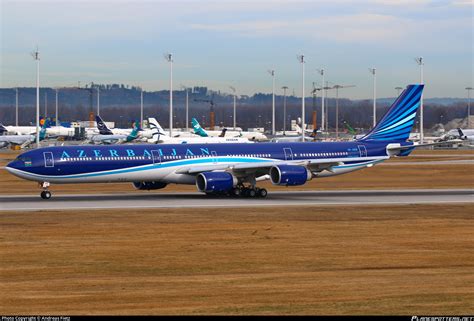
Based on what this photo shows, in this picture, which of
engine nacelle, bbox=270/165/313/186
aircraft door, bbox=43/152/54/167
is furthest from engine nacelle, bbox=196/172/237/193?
aircraft door, bbox=43/152/54/167

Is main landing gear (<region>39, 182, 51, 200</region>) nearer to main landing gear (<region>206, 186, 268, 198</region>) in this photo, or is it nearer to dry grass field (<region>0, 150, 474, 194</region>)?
dry grass field (<region>0, 150, 474, 194</region>)

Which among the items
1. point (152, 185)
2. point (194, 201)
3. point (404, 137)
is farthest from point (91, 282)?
point (404, 137)

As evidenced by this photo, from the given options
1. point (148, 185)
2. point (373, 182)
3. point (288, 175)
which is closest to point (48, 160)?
point (148, 185)

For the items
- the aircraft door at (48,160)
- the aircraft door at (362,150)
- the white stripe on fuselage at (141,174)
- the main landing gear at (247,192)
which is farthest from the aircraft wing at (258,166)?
the aircraft door at (48,160)

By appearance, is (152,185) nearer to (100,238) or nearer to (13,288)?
(100,238)

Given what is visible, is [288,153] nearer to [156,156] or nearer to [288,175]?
[288,175]

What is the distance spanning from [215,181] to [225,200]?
4.46 feet

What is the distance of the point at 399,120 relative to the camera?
63094 millimetres

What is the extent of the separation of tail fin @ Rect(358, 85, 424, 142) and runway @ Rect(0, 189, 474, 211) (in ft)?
13.0

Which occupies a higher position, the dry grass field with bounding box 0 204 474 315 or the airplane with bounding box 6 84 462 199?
the airplane with bounding box 6 84 462 199

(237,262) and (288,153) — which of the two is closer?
(237,262)

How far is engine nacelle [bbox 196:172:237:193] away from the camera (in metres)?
52.9

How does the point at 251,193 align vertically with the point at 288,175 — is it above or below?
below

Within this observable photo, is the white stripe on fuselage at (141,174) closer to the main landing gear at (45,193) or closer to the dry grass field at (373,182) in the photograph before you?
the main landing gear at (45,193)
